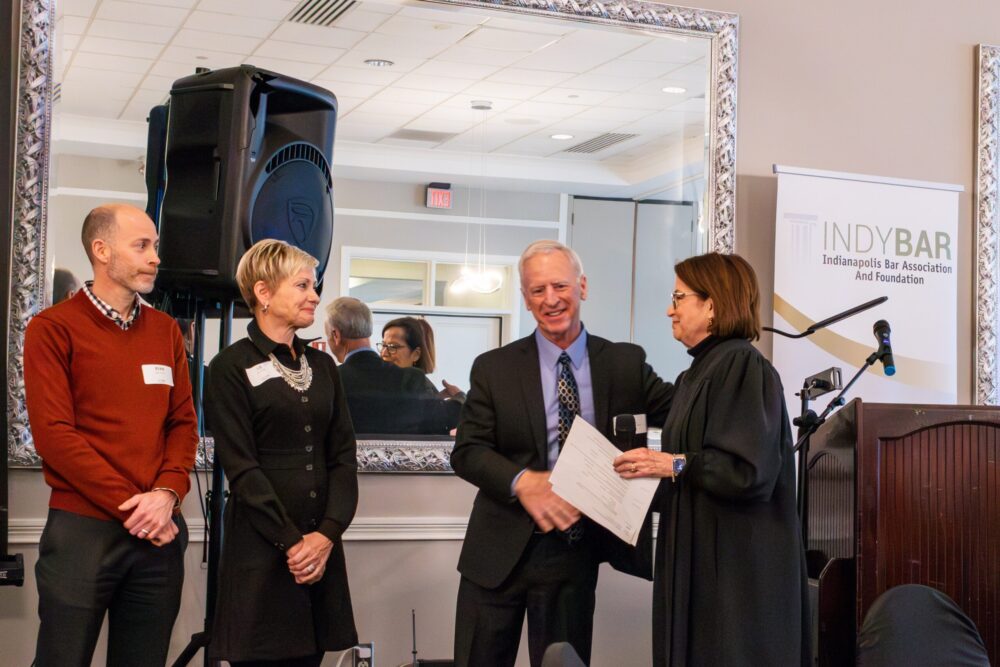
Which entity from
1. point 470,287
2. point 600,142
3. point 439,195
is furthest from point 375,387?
point 600,142

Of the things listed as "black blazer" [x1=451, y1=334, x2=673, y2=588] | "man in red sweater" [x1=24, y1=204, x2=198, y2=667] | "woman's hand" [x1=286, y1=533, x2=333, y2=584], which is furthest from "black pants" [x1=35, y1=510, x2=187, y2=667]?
"black blazer" [x1=451, y1=334, x2=673, y2=588]

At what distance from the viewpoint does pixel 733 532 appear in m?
2.48

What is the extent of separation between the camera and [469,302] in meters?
3.69

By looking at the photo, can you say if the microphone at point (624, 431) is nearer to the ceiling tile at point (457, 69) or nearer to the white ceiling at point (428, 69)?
the white ceiling at point (428, 69)

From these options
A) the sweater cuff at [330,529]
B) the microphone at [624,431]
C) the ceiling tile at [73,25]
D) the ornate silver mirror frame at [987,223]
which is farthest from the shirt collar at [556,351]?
the ornate silver mirror frame at [987,223]

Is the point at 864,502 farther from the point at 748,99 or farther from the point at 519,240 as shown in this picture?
the point at 748,99

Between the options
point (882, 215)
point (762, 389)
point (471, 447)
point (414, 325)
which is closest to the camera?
point (762, 389)

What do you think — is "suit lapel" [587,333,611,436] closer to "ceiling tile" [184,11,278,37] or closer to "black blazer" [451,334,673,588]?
"black blazer" [451,334,673,588]

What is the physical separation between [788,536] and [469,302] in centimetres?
155

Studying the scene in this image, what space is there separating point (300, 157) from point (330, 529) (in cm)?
107

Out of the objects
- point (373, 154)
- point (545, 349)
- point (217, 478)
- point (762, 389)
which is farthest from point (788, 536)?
point (373, 154)

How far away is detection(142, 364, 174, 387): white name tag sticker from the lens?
2.61m

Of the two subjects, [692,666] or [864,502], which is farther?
[864,502]

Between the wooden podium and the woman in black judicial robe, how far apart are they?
433 millimetres
